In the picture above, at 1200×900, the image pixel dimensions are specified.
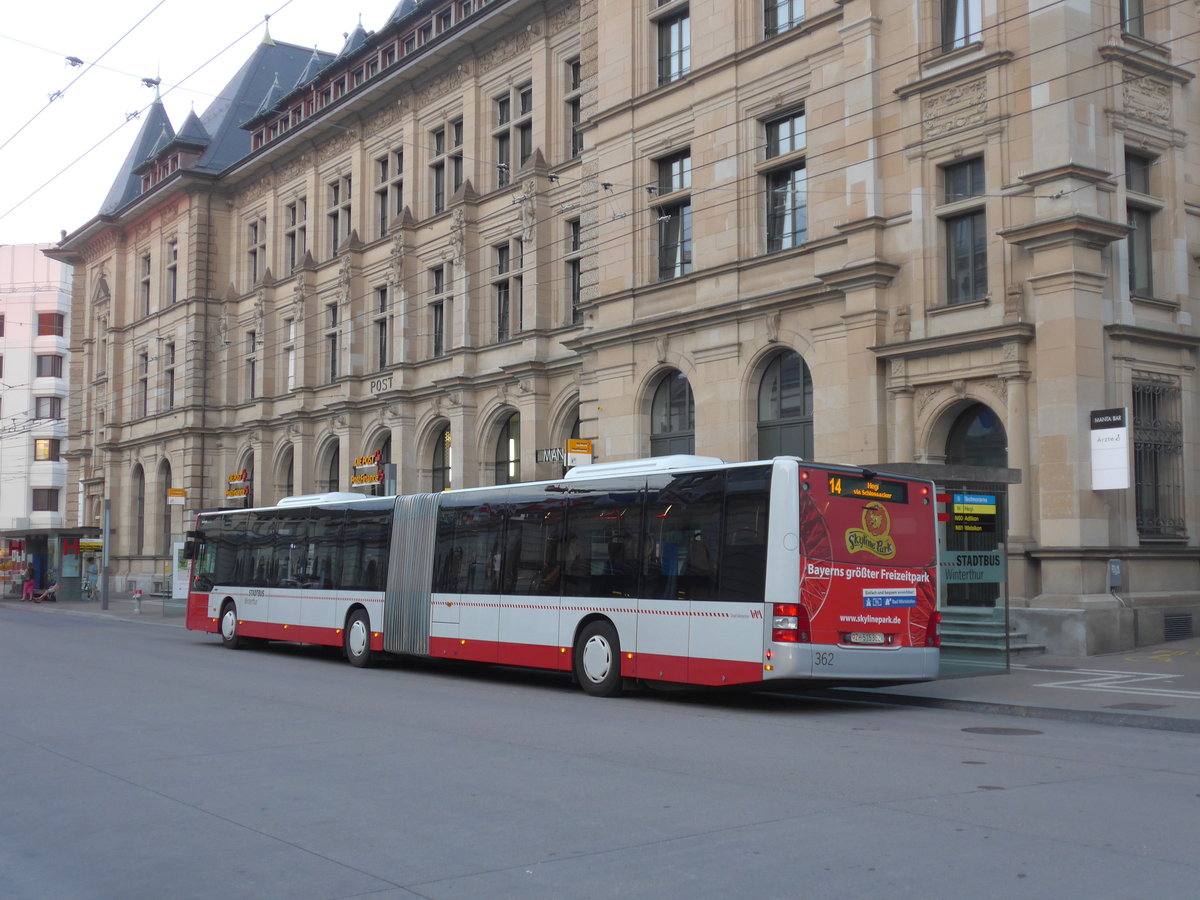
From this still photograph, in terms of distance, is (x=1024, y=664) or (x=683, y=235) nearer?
(x=1024, y=664)

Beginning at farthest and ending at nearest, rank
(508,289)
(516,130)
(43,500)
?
1. (43,500)
2. (508,289)
3. (516,130)

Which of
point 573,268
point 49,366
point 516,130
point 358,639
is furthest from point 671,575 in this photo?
point 49,366

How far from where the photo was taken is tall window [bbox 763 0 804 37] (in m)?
26.7

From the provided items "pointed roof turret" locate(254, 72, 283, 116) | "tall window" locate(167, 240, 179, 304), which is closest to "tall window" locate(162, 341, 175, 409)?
"tall window" locate(167, 240, 179, 304)

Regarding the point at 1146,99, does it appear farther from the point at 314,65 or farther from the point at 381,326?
the point at 314,65

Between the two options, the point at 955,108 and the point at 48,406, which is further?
the point at 48,406

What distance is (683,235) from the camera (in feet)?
96.0

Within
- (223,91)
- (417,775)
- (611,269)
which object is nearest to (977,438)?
(611,269)

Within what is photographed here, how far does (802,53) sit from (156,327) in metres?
40.3

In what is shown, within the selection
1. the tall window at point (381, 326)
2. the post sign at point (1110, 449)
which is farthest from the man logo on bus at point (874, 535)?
the tall window at point (381, 326)

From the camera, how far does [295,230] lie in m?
48.7

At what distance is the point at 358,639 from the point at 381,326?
865 inches

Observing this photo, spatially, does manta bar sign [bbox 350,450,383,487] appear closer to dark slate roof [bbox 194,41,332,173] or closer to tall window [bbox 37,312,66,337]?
dark slate roof [bbox 194,41,332,173]

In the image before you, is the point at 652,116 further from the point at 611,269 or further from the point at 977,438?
the point at 977,438
